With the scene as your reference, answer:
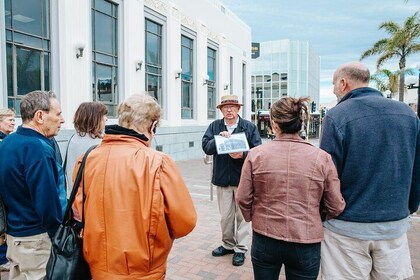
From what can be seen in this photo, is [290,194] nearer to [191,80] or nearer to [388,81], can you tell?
[191,80]

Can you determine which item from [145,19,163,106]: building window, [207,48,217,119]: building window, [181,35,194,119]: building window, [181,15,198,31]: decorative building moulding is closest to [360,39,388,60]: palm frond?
[207,48,217,119]: building window

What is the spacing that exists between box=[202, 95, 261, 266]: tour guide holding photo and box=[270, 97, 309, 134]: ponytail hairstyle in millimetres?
1590

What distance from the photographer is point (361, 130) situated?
2072mm

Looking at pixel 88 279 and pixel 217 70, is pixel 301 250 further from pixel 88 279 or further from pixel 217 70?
pixel 217 70

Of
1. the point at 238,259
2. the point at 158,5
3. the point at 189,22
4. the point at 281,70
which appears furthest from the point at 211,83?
the point at 281,70

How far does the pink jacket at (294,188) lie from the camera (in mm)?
2057

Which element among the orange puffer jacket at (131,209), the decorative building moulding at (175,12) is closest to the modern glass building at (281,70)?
the decorative building moulding at (175,12)

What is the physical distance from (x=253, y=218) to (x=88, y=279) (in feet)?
3.84

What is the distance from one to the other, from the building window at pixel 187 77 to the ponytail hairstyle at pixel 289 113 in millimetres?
13692

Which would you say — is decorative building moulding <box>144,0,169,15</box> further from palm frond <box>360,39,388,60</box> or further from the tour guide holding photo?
palm frond <box>360,39,388,60</box>

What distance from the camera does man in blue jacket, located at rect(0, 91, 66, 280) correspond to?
2.08 m

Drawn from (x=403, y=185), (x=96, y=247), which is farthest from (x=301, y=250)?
(x=96, y=247)

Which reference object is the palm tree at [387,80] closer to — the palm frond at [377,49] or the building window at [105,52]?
the palm frond at [377,49]

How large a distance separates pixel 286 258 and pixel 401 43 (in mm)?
23978
